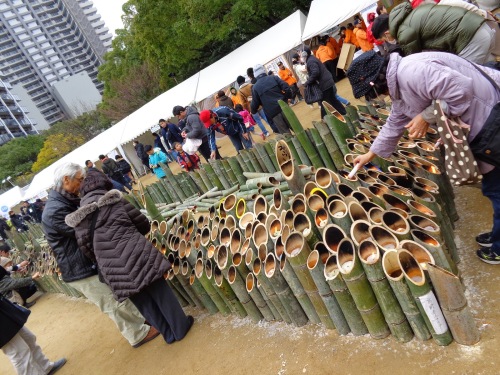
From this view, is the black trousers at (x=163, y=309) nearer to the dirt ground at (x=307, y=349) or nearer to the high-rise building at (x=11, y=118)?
the dirt ground at (x=307, y=349)

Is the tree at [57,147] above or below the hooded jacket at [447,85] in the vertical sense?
above

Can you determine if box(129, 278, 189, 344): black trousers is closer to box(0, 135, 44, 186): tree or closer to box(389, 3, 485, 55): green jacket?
box(389, 3, 485, 55): green jacket

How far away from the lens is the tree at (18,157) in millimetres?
50625

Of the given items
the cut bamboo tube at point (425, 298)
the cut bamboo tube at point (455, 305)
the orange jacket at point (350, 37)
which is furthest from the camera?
the orange jacket at point (350, 37)

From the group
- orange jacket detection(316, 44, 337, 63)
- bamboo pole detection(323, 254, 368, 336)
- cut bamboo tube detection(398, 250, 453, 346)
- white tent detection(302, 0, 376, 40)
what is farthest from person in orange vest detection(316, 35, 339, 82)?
cut bamboo tube detection(398, 250, 453, 346)

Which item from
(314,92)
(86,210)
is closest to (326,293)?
(86,210)

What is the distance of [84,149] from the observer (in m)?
18.5

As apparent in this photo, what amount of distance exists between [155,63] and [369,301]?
26397 mm

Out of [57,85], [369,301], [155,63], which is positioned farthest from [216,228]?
[57,85]

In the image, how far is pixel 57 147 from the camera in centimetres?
4175

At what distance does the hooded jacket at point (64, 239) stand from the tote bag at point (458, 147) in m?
3.27

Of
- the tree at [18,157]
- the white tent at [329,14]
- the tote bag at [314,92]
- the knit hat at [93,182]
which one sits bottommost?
the tote bag at [314,92]

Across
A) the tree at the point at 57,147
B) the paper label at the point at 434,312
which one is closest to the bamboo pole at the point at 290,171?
the paper label at the point at 434,312

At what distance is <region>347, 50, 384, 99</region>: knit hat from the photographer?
225cm
